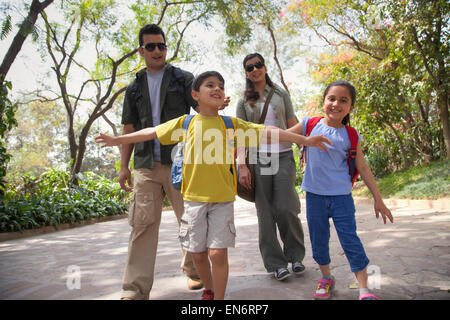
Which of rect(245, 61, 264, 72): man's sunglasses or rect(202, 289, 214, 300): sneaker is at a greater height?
rect(245, 61, 264, 72): man's sunglasses

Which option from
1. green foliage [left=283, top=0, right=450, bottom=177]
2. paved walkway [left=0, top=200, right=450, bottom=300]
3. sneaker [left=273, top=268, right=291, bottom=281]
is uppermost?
green foliage [left=283, top=0, right=450, bottom=177]

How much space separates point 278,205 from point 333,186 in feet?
2.15

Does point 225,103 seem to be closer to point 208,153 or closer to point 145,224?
point 208,153

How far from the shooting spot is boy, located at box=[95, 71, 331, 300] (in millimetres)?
2025

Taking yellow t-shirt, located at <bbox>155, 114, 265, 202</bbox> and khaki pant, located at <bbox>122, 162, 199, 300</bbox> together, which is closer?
yellow t-shirt, located at <bbox>155, 114, 265, 202</bbox>

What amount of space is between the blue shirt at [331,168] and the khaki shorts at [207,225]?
0.68 m

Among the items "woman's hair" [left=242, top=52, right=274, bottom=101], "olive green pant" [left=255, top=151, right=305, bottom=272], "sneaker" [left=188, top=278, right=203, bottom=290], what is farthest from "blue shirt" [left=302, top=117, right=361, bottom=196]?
"sneaker" [left=188, top=278, right=203, bottom=290]

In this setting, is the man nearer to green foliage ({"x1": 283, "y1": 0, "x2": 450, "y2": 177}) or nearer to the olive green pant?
the olive green pant

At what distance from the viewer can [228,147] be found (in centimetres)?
217

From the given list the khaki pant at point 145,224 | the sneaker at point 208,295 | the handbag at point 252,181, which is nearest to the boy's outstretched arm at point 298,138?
the handbag at point 252,181

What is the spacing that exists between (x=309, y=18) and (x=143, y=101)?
11092 mm

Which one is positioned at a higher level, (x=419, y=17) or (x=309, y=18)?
(x=309, y=18)

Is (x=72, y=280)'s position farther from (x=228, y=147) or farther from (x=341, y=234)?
(x=341, y=234)
